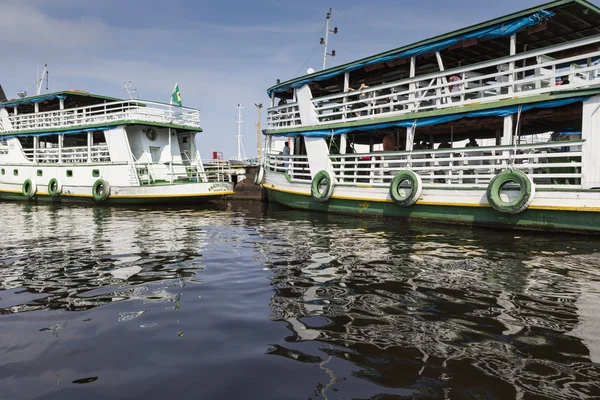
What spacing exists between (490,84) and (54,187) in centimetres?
2049

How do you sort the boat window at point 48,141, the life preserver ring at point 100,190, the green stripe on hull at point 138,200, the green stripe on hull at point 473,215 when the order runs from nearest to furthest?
the green stripe on hull at point 473,215 → the green stripe on hull at point 138,200 → the life preserver ring at point 100,190 → the boat window at point 48,141

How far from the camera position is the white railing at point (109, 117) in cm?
1934

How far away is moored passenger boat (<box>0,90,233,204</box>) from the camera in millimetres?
18969

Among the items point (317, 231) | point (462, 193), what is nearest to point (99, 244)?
point (317, 231)

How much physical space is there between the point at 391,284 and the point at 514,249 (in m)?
3.80

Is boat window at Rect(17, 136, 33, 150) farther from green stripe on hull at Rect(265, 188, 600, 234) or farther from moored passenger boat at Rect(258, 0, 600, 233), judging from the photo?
green stripe on hull at Rect(265, 188, 600, 234)

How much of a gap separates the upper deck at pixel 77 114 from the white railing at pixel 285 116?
16.3ft

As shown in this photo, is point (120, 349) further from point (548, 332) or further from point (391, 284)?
point (548, 332)

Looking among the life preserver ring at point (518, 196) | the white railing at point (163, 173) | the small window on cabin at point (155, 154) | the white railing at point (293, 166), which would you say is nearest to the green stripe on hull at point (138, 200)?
the white railing at point (163, 173)

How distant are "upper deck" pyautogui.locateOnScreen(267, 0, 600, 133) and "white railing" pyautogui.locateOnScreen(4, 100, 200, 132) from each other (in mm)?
5452

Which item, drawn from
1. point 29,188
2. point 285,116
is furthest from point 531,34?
point 29,188

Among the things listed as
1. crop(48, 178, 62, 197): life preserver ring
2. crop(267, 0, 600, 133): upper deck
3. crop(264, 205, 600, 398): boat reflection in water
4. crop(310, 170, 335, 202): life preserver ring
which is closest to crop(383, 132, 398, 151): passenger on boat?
crop(267, 0, 600, 133): upper deck

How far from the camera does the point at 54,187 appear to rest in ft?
69.5

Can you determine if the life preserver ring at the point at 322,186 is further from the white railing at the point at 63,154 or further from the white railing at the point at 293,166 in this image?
the white railing at the point at 63,154
